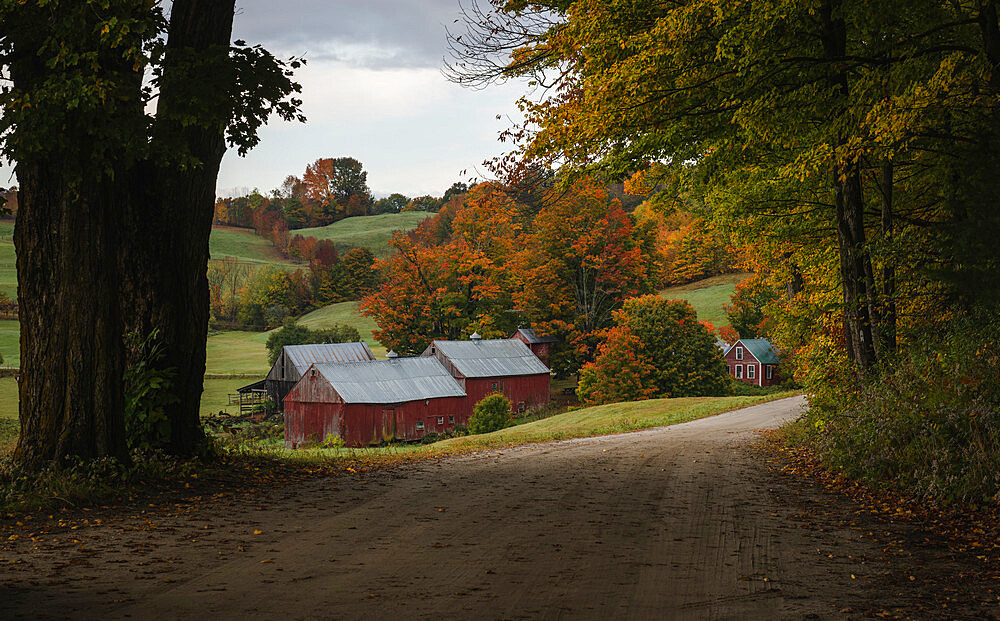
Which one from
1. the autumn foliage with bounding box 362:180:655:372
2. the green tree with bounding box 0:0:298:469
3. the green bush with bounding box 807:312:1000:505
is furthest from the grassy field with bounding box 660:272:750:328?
the green tree with bounding box 0:0:298:469

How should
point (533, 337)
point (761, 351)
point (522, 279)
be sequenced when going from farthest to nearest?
point (761, 351)
point (533, 337)
point (522, 279)

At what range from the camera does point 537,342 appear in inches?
1879

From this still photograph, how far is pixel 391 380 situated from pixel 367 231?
94.6 meters

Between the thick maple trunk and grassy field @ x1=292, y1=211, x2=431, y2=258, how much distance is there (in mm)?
98851

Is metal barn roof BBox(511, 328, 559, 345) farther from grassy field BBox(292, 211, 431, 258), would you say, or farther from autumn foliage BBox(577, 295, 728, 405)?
grassy field BBox(292, 211, 431, 258)

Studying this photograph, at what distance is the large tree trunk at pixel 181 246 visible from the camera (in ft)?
27.9

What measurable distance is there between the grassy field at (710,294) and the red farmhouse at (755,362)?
516 centimetres

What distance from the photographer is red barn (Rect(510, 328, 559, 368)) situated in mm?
47406

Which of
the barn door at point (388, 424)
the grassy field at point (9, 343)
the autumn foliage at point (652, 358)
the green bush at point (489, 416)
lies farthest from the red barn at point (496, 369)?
the grassy field at point (9, 343)

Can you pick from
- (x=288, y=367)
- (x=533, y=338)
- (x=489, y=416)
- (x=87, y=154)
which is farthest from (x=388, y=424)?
(x=87, y=154)

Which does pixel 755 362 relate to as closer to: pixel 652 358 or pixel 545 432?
pixel 652 358

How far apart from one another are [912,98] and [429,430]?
96.2 feet

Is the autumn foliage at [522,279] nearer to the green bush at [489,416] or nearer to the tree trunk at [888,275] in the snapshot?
the green bush at [489,416]

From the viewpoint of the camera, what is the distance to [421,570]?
5055mm
